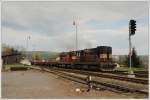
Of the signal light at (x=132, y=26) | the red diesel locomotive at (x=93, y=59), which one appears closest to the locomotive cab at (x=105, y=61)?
the red diesel locomotive at (x=93, y=59)

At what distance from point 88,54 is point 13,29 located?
13.9 m

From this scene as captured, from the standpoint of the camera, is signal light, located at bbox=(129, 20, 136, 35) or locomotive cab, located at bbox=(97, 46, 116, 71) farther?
locomotive cab, located at bbox=(97, 46, 116, 71)

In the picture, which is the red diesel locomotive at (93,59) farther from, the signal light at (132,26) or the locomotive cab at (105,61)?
the signal light at (132,26)

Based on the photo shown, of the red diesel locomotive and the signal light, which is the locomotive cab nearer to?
the red diesel locomotive

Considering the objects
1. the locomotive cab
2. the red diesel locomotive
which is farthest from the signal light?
the locomotive cab

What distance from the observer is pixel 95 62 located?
24.3 m

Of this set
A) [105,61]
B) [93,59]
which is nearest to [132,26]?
[105,61]

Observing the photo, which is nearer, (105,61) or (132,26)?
(132,26)

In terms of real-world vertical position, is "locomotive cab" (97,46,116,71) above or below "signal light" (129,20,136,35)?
below

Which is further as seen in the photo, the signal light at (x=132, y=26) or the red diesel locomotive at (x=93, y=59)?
the red diesel locomotive at (x=93, y=59)

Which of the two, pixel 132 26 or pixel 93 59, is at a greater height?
pixel 132 26

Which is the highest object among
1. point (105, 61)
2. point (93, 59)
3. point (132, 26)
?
point (132, 26)

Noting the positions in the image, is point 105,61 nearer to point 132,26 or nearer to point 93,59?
point 93,59

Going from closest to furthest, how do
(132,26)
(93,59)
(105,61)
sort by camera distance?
(132,26) < (105,61) < (93,59)
